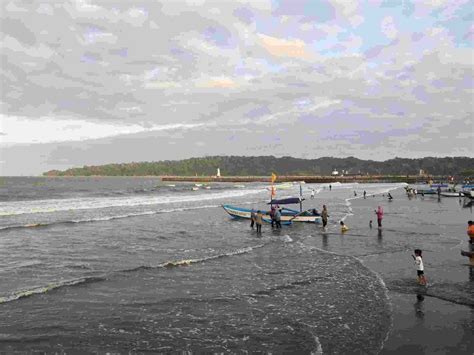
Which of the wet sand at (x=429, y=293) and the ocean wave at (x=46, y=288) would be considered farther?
the ocean wave at (x=46, y=288)

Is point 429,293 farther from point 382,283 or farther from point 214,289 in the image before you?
point 214,289

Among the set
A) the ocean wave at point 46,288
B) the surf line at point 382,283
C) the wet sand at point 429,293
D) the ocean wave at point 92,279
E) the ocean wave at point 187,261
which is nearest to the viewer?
the wet sand at point 429,293

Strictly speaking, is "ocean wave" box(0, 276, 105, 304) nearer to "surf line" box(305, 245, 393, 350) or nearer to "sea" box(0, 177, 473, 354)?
"sea" box(0, 177, 473, 354)

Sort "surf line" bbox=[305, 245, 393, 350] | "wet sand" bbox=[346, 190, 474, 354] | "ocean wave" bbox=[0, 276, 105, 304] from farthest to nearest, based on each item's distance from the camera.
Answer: "ocean wave" bbox=[0, 276, 105, 304], "surf line" bbox=[305, 245, 393, 350], "wet sand" bbox=[346, 190, 474, 354]

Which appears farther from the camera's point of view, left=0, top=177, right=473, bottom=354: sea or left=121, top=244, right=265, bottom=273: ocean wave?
left=121, top=244, right=265, bottom=273: ocean wave

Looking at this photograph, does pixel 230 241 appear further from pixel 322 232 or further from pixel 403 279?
pixel 403 279

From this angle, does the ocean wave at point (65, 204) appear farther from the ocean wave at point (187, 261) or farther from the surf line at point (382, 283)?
the surf line at point (382, 283)

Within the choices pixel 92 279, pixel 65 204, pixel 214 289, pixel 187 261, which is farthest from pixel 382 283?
pixel 65 204

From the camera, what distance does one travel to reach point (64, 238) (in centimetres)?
2828

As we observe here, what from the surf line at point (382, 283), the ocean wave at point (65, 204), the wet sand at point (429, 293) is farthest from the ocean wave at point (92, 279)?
the ocean wave at point (65, 204)

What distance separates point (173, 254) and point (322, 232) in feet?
42.5

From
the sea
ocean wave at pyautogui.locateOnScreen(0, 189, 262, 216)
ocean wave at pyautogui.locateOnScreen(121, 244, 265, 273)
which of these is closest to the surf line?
the sea

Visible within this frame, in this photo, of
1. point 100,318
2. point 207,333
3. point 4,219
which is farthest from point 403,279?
point 4,219

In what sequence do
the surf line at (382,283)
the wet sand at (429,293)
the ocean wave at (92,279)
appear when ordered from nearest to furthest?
the wet sand at (429,293)
the surf line at (382,283)
the ocean wave at (92,279)
